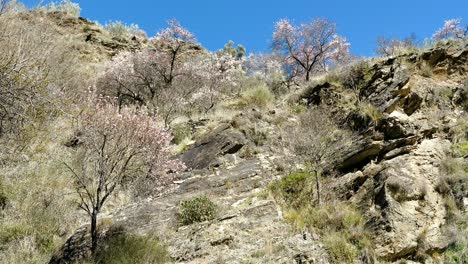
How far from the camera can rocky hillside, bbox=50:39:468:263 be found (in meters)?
8.71

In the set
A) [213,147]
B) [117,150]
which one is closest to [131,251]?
[117,150]

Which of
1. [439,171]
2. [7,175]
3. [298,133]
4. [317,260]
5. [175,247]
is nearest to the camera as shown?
[317,260]

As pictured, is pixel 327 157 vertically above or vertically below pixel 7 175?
below

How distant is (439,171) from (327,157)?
111 inches

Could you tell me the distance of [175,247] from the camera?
31.1 ft

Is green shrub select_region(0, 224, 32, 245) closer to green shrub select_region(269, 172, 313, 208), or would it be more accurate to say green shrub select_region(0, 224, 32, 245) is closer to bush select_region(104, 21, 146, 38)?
green shrub select_region(269, 172, 313, 208)

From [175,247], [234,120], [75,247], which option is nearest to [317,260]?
[175,247]

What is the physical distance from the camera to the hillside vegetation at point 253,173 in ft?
28.8

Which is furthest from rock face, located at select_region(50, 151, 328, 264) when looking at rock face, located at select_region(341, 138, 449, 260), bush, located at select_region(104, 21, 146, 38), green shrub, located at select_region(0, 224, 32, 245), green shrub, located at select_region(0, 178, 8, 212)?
bush, located at select_region(104, 21, 146, 38)

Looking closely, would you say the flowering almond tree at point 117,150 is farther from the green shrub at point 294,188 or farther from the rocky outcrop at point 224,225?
the green shrub at point 294,188

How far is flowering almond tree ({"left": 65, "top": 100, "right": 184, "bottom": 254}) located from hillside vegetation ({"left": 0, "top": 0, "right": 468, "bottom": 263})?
41 mm

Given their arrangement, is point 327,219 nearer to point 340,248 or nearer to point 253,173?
point 340,248

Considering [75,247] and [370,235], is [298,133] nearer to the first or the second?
[370,235]

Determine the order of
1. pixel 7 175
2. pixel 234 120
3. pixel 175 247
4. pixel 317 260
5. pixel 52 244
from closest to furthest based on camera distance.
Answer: pixel 317 260 → pixel 175 247 → pixel 52 244 → pixel 7 175 → pixel 234 120
